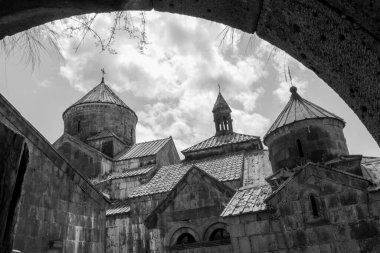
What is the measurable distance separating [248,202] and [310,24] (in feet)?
20.6

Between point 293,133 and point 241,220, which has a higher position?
point 293,133

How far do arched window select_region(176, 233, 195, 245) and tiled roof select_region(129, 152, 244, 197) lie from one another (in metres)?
2.80

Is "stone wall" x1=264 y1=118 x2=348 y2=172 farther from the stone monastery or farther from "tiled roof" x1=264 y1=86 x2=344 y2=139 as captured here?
"tiled roof" x1=264 y1=86 x2=344 y2=139

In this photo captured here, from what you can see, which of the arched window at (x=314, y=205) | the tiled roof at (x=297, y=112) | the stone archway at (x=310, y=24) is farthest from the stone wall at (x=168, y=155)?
the stone archway at (x=310, y=24)

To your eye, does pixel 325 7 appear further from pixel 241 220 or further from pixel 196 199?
pixel 196 199

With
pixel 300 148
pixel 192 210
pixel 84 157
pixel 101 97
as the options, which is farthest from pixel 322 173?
pixel 101 97

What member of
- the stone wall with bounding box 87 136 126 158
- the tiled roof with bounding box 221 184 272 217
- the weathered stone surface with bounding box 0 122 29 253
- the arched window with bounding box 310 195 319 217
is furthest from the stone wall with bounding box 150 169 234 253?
the stone wall with bounding box 87 136 126 158

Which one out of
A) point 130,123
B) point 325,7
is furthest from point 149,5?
point 130,123

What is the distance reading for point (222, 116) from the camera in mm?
17656

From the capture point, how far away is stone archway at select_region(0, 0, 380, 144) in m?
1.38

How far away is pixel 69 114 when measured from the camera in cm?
1812

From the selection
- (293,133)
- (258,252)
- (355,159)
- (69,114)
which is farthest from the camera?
(69,114)

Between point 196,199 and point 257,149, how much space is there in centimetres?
697

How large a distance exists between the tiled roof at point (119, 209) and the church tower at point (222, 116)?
266 inches
